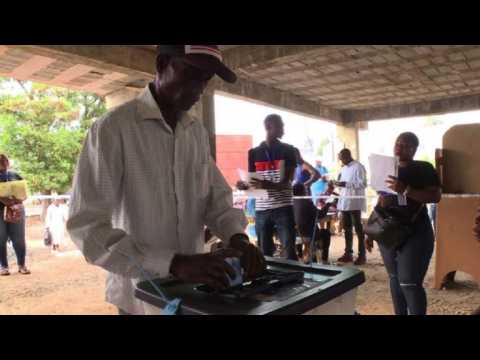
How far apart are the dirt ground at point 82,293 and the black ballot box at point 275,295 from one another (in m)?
2.96

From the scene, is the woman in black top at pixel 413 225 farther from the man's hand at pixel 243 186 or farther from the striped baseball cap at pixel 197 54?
the striped baseball cap at pixel 197 54

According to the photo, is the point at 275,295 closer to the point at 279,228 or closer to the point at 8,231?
the point at 279,228

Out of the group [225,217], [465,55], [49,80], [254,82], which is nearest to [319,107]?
[254,82]

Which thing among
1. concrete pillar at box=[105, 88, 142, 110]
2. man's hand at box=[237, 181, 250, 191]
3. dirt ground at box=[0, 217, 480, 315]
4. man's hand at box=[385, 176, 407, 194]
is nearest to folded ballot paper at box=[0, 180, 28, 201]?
dirt ground at box=[0, 217, 480, 315]

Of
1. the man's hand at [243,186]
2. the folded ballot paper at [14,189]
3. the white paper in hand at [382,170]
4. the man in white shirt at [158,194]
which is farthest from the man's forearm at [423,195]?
the folded ballot paper at [14,189]

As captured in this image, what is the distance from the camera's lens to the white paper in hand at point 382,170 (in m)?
3.23

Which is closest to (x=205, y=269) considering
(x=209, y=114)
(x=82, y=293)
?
(x=209, y=114)

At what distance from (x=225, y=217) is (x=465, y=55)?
248 inches

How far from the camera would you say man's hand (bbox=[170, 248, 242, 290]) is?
3.50ft

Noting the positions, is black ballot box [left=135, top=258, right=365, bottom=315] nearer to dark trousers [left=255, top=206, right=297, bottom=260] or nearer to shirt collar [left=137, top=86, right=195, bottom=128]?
shirt collar [left=137, top=86, right=195, bottom=128]

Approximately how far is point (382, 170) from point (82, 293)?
3.93 m
